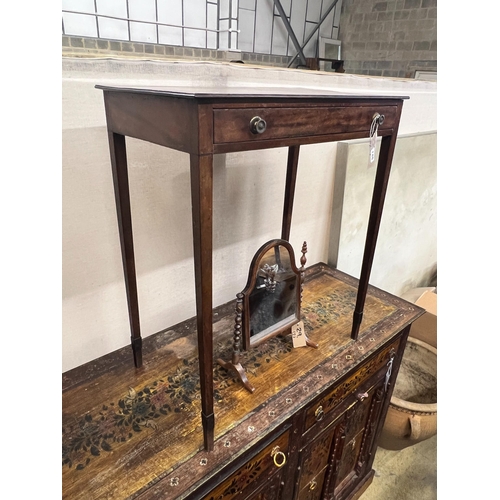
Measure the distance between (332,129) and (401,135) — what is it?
1.18 metres

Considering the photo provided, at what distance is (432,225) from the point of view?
2.36 meters

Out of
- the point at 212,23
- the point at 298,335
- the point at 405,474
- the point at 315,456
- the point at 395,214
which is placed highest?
the point at 212,23

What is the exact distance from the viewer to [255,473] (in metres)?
0.91

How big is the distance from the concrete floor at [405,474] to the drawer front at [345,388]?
0.77 metres

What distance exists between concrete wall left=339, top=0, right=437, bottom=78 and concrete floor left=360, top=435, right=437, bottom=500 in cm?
294

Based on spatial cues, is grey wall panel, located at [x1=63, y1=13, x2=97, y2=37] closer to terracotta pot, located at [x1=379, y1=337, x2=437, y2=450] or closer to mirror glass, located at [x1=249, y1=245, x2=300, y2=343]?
mirror glass, located at [x1=249, y1=245, x2=300, y2=343]

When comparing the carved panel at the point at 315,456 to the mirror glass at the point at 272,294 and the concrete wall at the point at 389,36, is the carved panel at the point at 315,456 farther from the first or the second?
the concrete wall at the point at 389,36

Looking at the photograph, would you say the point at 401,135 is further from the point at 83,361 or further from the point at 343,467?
the point at 83,361

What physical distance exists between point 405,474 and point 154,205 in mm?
1689

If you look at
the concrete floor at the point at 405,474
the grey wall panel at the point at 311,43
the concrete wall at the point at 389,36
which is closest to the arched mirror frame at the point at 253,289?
the concrete floor at the point at 405,474

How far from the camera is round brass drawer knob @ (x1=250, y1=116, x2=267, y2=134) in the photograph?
0.62 metres

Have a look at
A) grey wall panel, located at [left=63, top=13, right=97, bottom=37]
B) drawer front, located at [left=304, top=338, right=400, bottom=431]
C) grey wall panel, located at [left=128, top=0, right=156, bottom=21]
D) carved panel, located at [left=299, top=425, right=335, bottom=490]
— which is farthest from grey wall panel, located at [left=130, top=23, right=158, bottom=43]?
carved panel, located at [left=299, top=425, right=335, bottom=490]

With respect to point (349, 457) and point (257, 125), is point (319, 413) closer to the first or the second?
point (349, 457)

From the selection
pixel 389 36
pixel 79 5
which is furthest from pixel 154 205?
pixel 389 36
